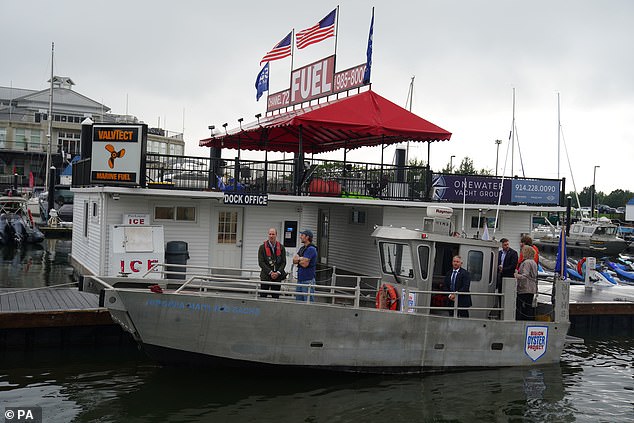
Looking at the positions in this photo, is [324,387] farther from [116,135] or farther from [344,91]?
[344,91]

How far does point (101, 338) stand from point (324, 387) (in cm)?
575

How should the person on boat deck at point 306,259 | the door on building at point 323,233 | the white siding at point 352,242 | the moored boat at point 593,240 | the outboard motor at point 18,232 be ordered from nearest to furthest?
the person on boat deck at point 306,259 < the white siding at point 352,242 < the door on building at point 323,233 < the outboard motor at point 18,232 < the moored boat at point 593,240

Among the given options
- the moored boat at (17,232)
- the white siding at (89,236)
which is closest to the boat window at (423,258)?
the white siding at (89,236)

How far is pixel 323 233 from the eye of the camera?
22391 mm

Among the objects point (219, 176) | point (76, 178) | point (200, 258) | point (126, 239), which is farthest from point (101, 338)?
point (76, 178)

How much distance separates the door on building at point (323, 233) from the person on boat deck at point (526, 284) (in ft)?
28.3

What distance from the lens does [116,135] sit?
17469 millimetres

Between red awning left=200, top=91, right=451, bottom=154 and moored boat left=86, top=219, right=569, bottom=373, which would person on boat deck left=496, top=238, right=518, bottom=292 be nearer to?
moored boat left=86, top=219, right=569, bottom=373

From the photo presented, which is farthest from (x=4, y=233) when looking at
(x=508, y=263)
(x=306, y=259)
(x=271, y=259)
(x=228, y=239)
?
(x=508, y=263)

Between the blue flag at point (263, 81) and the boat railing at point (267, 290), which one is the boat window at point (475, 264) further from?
the blue flag at point (263, 81)

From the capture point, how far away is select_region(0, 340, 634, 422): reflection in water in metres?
11.1

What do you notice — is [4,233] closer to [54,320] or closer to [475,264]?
[54,320]

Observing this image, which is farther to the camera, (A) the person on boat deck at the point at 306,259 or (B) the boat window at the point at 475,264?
(B) the boat window at the point at 475,264

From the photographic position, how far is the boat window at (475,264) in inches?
551
